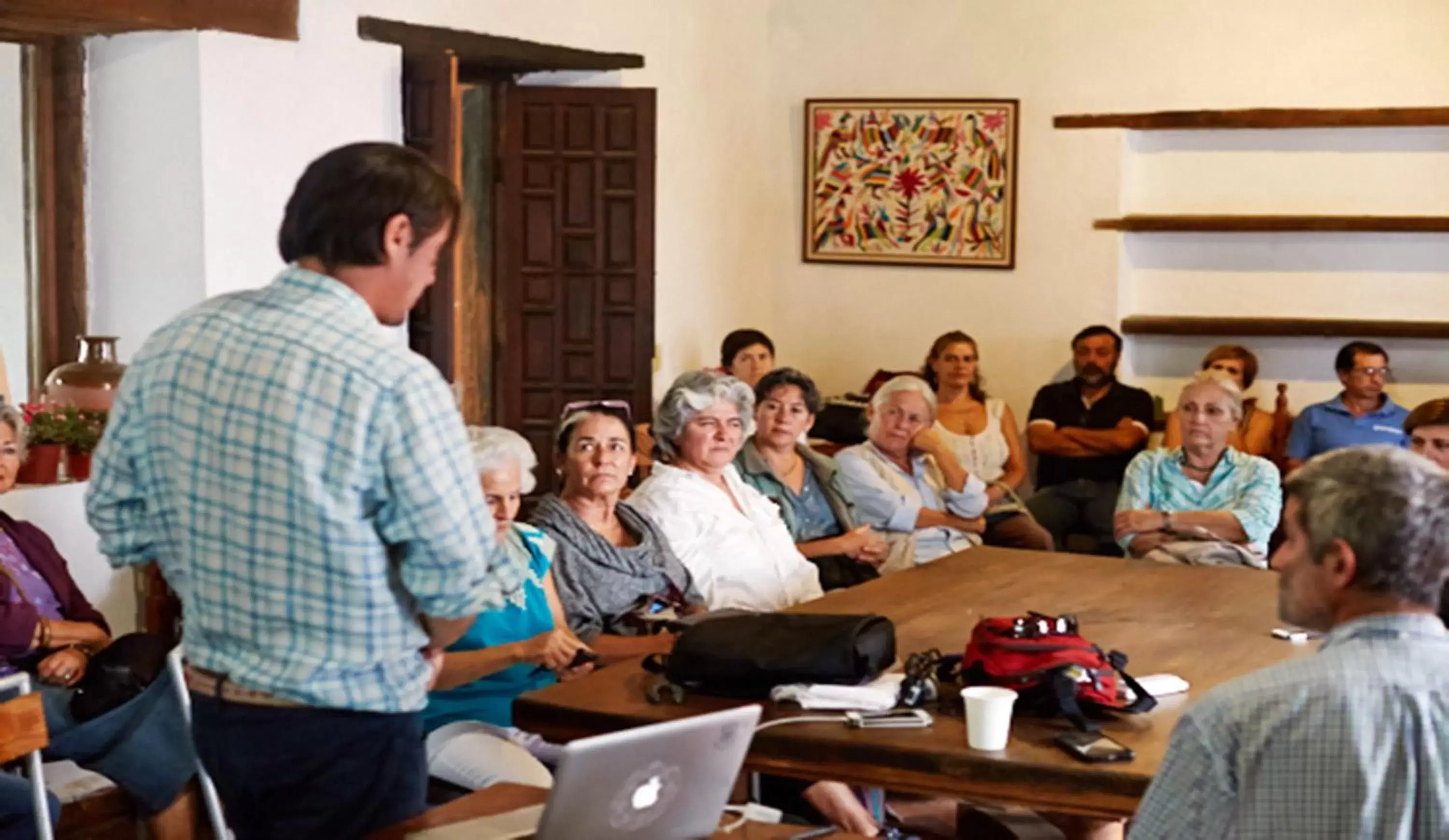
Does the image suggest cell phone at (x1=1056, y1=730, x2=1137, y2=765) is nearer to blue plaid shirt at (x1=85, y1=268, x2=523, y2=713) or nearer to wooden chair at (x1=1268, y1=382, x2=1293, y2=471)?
blue plaid shirt at (x1=85, y1=268, x2=523, y2=713)

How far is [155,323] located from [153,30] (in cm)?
79

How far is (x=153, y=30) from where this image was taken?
495cm

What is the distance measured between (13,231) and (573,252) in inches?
85.4

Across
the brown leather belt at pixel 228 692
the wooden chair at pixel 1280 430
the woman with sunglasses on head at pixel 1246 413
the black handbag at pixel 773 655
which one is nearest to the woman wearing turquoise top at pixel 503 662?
the black handbag at pixel 773 655

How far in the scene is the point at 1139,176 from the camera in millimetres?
7812

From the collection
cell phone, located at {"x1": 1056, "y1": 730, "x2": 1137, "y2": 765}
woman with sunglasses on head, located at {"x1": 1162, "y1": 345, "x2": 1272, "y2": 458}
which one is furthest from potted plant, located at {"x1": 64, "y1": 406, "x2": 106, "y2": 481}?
woman with sunglasses on head, located at {"x1": 1162, "y1": 345, "x2": 1272, "y2": 458}

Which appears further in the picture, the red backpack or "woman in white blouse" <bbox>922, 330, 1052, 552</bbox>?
"woman in white blouse" <bbox>922, 330, 1052, 552</bbox>

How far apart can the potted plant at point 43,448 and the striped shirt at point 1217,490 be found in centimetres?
297

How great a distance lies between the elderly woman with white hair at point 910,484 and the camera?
5477mm

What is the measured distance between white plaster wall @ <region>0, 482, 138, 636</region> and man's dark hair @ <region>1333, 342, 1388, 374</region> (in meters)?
4.47

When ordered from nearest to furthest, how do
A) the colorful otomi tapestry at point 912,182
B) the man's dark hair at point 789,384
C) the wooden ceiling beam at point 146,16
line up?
the wooden ceiling beam at point 146,16 < the man's dark hair at point 789,384 < the colorful otomi tapestry at point 912,182

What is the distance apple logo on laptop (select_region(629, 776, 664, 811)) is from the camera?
7.09ft

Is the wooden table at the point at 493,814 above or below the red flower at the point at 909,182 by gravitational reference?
below

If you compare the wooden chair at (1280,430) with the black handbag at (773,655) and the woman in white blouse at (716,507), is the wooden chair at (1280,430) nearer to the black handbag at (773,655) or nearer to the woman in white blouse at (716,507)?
the woman in white blouse at (716,507)
